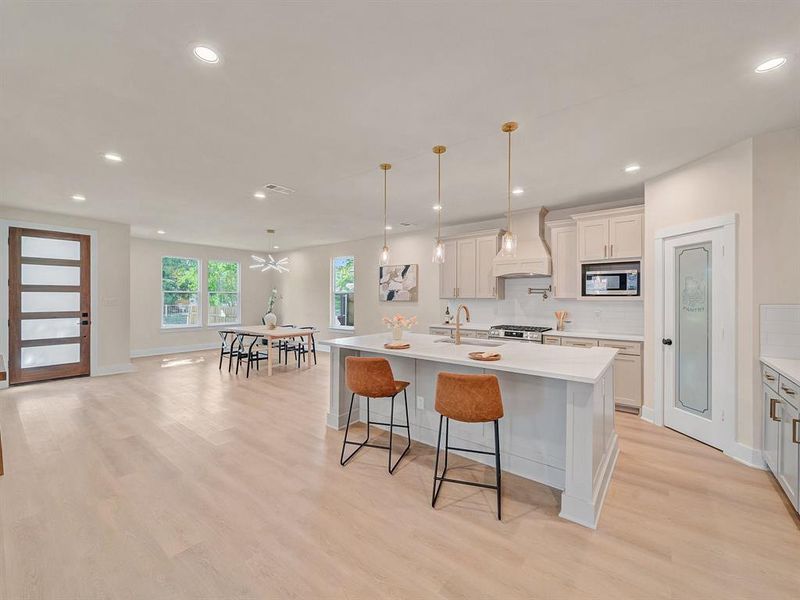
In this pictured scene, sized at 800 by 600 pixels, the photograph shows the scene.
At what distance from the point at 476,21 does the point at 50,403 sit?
244 inches

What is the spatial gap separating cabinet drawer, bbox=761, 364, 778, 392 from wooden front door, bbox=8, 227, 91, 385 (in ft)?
28.4

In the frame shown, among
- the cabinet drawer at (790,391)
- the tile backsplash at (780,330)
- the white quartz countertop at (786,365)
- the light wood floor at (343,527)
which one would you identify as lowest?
the light wood floor at (343,527)

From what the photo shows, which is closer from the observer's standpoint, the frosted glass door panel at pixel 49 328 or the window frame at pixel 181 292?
the frosted glass door panel at pixel 49 328

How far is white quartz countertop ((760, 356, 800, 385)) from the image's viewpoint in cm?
227

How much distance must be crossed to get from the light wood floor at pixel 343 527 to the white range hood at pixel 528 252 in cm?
242

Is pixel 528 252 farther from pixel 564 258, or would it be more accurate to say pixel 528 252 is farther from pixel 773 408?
pixel 773 408

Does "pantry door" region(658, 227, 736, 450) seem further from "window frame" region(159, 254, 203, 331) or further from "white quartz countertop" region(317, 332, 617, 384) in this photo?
"window frame" region(159, 254, 203, 331)

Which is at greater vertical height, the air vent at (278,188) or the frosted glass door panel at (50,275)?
the air vent at (278,188)

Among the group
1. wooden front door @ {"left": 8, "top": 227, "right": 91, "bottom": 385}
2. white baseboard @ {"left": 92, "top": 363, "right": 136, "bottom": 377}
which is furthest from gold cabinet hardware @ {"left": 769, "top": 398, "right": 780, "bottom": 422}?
wooden front door @ {"left": 8, "top": 227, "right": 91, "bottom": 385}

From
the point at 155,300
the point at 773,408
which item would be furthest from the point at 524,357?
the point at 155,300

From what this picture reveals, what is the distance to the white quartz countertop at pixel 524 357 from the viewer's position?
7.23 feet

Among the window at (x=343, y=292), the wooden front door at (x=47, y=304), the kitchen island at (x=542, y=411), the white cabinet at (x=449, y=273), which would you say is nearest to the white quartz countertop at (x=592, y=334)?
the white cabinet at (x=449, y=273)

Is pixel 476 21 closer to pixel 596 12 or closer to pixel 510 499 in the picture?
pixel 596 12

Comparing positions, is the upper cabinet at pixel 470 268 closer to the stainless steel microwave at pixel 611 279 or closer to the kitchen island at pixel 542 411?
the stainless steel microwave at pixel 611 279
